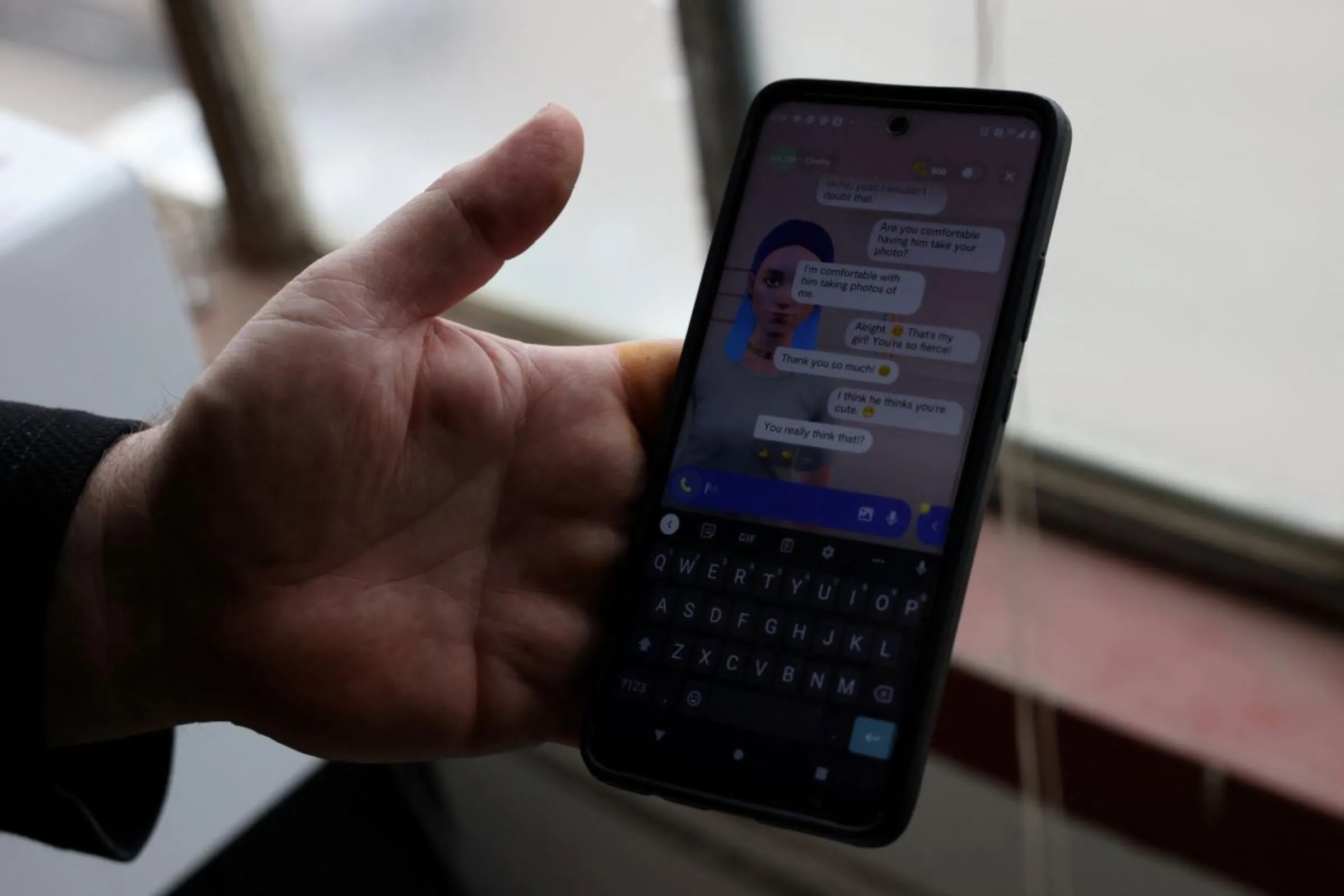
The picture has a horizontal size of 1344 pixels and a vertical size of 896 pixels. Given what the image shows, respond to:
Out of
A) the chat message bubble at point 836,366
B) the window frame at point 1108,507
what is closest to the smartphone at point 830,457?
the chat message bubble at point 836,366

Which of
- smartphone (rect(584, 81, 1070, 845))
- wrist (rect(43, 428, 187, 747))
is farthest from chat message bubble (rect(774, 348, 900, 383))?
wrist (rect(43, 428, 187, 747))

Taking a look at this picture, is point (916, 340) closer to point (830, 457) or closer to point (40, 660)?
point (830, 457)

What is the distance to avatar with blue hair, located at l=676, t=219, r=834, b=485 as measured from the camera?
49 centimetres

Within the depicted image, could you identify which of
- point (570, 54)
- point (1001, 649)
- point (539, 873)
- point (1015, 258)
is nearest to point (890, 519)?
point (1015, 258)

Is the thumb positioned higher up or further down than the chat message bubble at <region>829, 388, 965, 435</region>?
higher up

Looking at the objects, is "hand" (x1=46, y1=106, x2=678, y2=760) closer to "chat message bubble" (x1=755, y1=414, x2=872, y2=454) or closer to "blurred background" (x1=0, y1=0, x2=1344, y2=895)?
"chat message bubble" (x1=755, y1=414, x2=872, y2=454)

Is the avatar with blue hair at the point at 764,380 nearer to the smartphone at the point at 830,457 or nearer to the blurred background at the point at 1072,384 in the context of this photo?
the smartphone at the point at 830,457

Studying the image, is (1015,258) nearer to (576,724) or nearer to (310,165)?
(576,724)

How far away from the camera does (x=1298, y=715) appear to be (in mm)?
636

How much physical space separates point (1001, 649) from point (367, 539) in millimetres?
344

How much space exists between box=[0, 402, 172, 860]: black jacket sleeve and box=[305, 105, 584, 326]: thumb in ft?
0.39

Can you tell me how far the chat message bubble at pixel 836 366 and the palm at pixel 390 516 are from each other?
0.07 meters

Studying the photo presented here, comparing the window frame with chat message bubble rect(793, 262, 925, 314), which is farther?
the window frame

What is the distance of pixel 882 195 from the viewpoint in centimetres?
49
